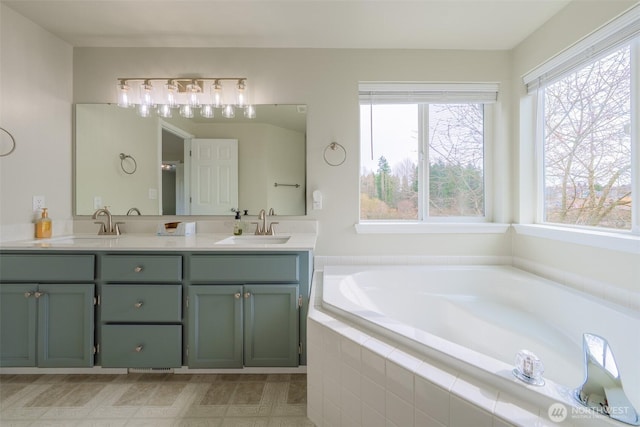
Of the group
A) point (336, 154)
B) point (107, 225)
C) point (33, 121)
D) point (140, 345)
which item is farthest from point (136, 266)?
point (336, 154)

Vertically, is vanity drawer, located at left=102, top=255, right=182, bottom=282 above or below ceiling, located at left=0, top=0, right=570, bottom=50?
below

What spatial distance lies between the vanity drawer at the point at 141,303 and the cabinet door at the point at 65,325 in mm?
103

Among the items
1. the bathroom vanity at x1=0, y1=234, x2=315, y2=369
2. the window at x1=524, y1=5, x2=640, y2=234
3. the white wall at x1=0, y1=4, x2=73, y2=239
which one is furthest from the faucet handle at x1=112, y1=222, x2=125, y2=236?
the window at x1=524, y1=5, x2=640, y2=234

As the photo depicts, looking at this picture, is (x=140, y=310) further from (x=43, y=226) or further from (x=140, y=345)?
(x=43, y=226)

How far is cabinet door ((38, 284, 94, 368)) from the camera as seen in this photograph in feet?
5.48

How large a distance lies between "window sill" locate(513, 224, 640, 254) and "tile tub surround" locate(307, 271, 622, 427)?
111 cm

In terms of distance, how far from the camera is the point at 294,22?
191 cm

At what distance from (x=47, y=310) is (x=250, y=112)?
1814 millimetres

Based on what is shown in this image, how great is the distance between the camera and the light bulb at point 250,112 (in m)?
2.21

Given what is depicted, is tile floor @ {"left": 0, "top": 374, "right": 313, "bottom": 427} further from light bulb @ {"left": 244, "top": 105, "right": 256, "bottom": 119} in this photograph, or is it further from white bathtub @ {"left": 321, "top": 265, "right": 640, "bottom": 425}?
light bulb @ {"left": 244, "top": 105, "right": 256, "bottom": 119}

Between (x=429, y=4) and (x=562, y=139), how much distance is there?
4.13 ft

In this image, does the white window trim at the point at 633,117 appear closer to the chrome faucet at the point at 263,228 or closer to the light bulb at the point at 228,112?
the chrome faucet at the point at 263,228

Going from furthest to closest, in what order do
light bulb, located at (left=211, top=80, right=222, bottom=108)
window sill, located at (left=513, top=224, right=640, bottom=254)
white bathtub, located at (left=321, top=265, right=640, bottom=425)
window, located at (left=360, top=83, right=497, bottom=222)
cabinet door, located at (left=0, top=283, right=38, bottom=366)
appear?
window, located at (left=360, top=83, right=497, bottom=222) → light bulb, located at (left=211, top=80, right=222, bottom=108) → cabinet door, located at (left=0, top=283, right=38, bottom=366) → window sill, located at (left=513, top=224, right=640, bottom=254) → white bathtub, located at (left=321, top=265, right=640, bottom=425)

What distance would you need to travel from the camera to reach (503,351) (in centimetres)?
155
